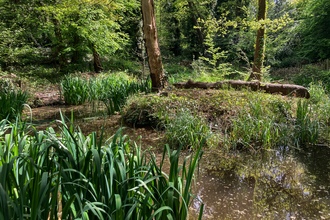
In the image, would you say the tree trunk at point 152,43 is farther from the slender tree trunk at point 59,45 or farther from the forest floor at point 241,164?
the slender tree trunk at point 59,45

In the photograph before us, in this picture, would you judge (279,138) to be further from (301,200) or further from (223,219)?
(223,219)

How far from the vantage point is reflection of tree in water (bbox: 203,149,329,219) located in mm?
2057

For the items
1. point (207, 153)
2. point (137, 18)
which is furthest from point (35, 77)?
point (207, 153)

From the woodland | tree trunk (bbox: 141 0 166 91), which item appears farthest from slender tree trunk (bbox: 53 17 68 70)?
tree trunk (bbox: 141 0 166 91)

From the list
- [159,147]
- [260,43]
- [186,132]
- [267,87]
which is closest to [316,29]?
[260,43]

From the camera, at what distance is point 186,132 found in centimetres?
368

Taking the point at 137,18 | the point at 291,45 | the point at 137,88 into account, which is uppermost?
the point at 137,18

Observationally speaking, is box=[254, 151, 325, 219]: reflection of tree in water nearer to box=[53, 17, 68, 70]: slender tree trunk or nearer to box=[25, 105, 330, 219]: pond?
box=[25, 105, 330, 219]: pond

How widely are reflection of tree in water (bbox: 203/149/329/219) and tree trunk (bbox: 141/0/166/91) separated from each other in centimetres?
425

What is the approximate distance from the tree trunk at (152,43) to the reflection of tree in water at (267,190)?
13.9 ft

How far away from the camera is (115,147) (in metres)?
1.54

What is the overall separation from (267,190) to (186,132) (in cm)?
159

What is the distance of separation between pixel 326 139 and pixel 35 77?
12.3 meters

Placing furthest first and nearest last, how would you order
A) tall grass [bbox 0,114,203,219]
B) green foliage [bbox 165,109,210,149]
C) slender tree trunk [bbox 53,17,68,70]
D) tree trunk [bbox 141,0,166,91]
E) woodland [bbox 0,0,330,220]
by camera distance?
slender tree trunk [bbox 53,17,68,70], tree trunk [bbox 141,0,166,91], green foliage [bbox 165,109,210,149], woodland [bbox 0,0,330,220], tall grass [bbox 0,114,203,219]
